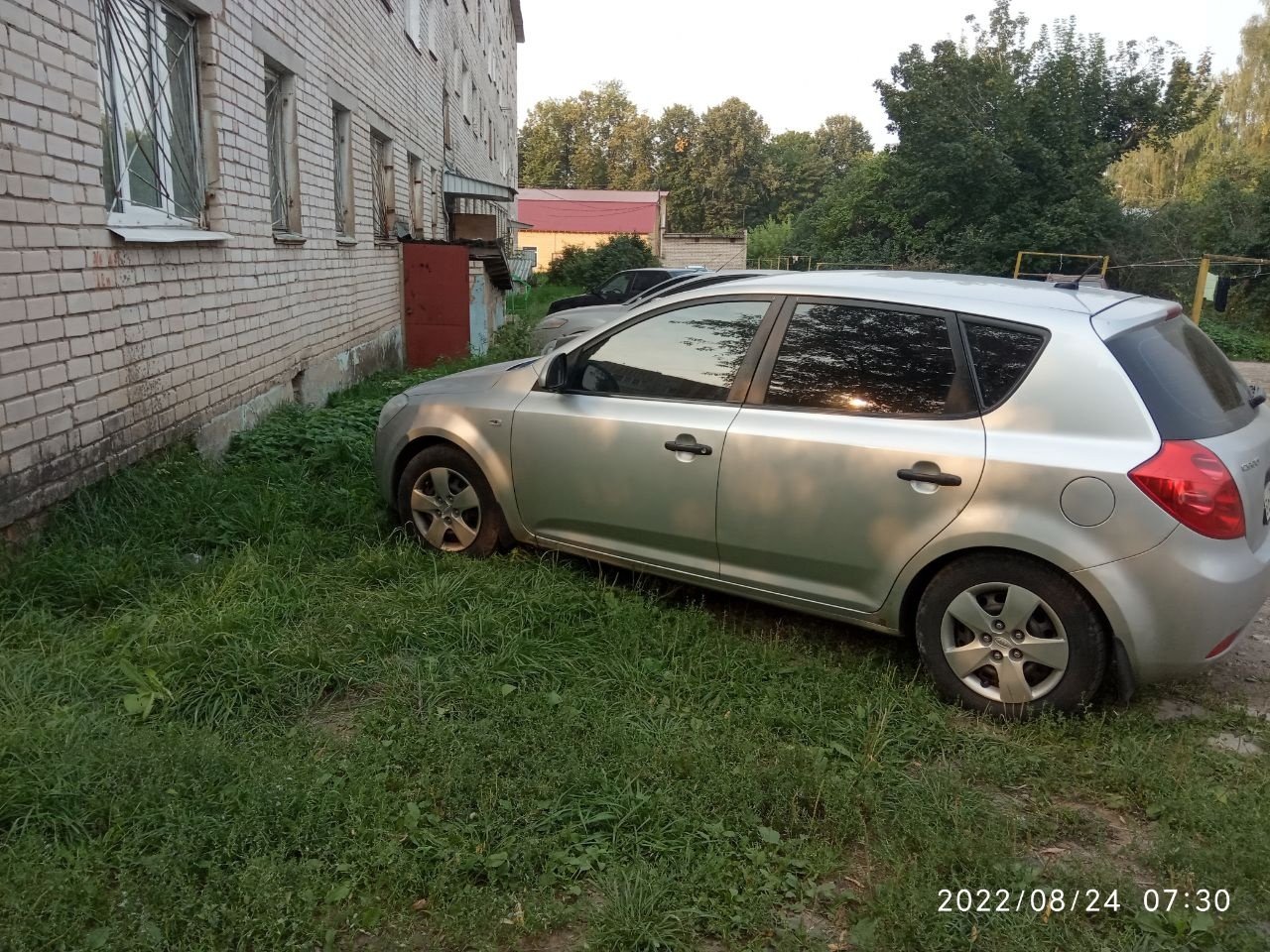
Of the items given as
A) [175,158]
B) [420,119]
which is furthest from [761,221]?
[175,158]

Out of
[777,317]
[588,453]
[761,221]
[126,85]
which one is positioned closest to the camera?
[777,317]

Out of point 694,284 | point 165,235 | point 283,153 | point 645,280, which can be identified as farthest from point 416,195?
point 694,284

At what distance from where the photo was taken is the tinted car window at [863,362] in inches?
139

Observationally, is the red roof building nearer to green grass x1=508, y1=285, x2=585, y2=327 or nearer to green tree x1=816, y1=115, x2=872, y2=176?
green grass x1=508, y1=285, x2=585, y2=327

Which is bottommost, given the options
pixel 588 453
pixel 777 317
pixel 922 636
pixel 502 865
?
pixel 502 865

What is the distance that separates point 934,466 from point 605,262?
110ft

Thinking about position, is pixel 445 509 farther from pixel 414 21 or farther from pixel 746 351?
pixel 414 21

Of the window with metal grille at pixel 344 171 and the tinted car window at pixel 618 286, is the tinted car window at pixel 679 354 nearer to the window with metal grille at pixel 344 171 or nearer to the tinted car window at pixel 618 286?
the window with metal grille at pixel 344 171

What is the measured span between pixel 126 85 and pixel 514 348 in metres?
7.84

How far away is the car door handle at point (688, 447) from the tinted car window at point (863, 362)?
32 centimetres

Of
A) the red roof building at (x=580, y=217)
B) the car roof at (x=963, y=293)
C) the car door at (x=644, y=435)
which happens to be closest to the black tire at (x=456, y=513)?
the car door at (x=644, y=435)

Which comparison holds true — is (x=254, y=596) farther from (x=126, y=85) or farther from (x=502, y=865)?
(x=126, y=85)

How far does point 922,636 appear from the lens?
3.49 meters

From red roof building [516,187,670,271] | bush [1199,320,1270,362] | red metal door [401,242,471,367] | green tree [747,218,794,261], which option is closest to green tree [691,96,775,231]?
green tree [747,218,794,261]
